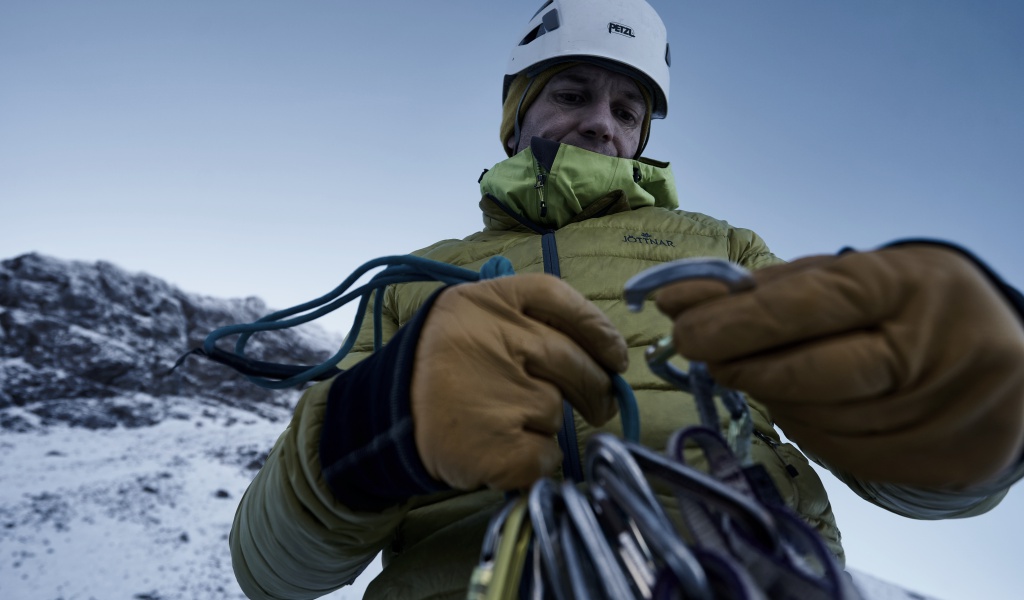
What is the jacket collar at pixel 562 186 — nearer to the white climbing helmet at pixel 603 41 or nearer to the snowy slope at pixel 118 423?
the white climbing helmet at pixel 603 41

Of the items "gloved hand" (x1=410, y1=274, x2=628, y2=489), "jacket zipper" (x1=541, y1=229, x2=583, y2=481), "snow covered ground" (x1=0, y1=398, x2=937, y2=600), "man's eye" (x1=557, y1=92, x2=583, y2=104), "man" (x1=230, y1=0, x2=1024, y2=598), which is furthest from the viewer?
"snow covered ground" (x1=0, y1=398, x2=937, y2=600)

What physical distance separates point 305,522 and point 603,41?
76.4 inches

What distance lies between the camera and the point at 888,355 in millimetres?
551

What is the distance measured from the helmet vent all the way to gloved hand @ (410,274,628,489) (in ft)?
5.94

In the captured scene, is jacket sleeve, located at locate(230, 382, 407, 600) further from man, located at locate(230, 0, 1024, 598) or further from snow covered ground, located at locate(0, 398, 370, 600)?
snow covered ground, located at locate(0, 398, 370, 600)

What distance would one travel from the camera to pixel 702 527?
21.6 inches

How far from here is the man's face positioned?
192cm

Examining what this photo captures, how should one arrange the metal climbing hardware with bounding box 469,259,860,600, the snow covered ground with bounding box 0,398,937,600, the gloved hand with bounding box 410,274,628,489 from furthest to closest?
the snow covered ground with bounding box 0,398,937,600 → the gloved hand with bounding box 410,274,628,489 → the metal climbing hardware with bounding box 469,259,860,600

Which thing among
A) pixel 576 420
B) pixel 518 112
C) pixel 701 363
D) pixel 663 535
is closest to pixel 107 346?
pixel 518 112

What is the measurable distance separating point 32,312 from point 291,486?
1154cm

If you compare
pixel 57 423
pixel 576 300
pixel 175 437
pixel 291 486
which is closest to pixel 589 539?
pixel 576 300

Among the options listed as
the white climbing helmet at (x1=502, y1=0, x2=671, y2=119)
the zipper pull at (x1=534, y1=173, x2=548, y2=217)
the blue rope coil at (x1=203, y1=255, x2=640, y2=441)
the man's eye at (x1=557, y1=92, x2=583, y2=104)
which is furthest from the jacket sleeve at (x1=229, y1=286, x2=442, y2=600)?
the white climbing helmet at (x1=502, y1=0, x2=671, y2=119)

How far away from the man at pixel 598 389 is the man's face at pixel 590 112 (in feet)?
1.07

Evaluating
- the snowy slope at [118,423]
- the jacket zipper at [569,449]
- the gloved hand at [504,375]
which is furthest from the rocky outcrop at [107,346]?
the gloved hand at [504,375]
